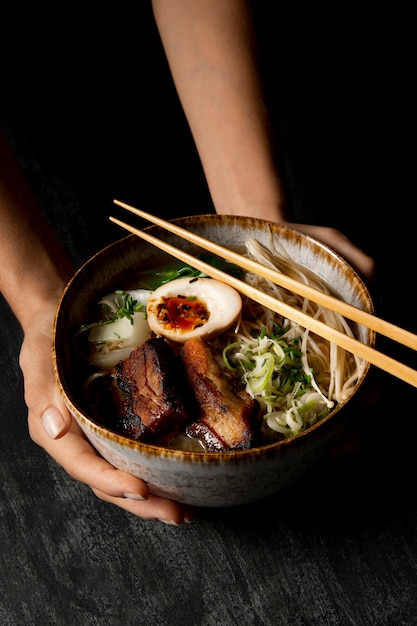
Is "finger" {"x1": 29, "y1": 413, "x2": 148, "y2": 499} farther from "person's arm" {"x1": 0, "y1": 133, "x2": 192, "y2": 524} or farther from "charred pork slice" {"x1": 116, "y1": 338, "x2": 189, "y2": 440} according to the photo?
"charred pork slice" {"x1": 116, "y1": 338, "x2": 189, "y2": 440}

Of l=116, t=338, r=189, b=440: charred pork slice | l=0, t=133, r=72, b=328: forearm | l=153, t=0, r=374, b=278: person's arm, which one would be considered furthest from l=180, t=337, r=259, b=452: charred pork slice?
l=153, t=0, r=374, b=278: person's arm

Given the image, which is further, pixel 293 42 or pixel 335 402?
pixel 293 42

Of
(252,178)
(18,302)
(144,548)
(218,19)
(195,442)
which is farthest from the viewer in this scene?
(218,19)

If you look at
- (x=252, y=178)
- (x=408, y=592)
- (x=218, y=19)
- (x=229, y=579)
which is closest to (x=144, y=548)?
(x=229, y=579)

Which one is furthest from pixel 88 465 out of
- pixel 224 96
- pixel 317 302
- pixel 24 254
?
pixel 224 96

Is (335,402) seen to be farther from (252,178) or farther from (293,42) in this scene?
(293,42)

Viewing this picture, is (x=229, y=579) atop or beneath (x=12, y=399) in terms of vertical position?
beneath

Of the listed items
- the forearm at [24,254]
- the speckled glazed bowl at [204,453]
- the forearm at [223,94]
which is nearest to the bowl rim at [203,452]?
the speckled glazed bowl at [204,453]
